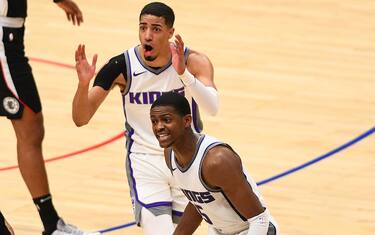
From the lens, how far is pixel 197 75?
8086 mm

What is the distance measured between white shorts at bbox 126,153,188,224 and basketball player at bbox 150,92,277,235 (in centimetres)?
93

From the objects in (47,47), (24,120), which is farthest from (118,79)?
(47,47)

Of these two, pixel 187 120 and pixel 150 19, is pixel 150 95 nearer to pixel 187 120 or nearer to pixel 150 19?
pixel 150 19

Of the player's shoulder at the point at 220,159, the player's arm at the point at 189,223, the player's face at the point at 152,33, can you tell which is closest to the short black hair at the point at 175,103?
the player's shoulder at the point at 220,159

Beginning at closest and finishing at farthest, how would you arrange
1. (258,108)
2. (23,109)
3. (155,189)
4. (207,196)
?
(207,196), (155,189), (23,109), (258,108)

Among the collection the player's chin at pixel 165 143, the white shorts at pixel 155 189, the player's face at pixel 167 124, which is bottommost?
the white shorts at pixel 155 189

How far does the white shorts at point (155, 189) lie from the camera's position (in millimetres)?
7977

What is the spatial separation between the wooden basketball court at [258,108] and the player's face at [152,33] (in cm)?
206

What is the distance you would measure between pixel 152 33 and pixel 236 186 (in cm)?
160

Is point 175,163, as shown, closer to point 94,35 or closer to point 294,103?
point 294,103

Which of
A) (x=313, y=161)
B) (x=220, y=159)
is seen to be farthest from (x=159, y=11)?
(x=313, y=161)

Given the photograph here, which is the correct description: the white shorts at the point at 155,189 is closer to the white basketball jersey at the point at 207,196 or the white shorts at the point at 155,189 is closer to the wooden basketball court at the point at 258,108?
the white basketball jersey at the point at 207,196

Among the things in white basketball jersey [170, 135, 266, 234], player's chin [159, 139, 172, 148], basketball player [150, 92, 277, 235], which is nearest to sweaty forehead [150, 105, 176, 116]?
basketball player [150, 92, 277, 235]

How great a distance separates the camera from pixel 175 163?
705 cm
